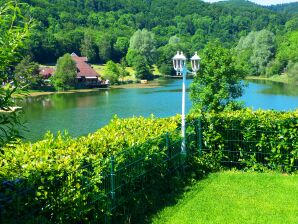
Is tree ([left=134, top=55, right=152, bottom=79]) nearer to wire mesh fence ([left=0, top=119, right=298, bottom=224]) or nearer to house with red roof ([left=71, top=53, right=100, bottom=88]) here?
house with red roof ([left=71, top=53, right=100, bottom=88])

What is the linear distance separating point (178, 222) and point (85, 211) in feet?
6.32

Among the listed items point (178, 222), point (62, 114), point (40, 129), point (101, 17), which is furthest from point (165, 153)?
point (101, 17)

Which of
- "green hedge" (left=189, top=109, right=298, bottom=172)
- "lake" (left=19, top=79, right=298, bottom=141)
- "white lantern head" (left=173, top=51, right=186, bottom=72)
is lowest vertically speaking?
"lake" (left=19, top=79, right=298, bottom=141)

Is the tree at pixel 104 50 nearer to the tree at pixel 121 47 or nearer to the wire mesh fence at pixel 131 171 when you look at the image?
the tree at pixel 121 47

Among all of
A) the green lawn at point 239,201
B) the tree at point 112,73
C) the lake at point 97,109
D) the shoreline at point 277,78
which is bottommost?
the lake at point 97,109

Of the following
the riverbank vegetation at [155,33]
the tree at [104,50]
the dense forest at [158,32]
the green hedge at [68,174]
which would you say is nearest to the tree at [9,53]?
the green hedge at [68,174]

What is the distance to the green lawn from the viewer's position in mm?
7266

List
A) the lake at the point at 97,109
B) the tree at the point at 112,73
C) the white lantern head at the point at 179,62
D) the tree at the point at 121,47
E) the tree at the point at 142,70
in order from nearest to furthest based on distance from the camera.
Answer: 1. the white lantern head at the point at 179,62
2. the lake at the point at 97,109
3. the tree at the point at 112,73
4. the tree at the point at 142,70
5. the tree at the point at 121,47

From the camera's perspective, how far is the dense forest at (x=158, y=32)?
85250 mm

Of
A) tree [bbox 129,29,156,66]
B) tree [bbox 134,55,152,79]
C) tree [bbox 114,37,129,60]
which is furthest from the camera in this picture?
tree [bbox 114,37,129,60]

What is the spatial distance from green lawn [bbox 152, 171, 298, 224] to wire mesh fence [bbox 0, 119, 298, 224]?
609mm

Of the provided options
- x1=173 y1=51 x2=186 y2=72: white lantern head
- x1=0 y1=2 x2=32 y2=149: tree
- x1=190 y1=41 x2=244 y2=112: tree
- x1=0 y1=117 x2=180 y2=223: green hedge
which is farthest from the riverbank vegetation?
x1=0 y1=2 x2=32 y2=149: tree

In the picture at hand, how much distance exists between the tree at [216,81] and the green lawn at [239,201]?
14566mm

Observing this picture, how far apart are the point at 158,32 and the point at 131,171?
150255 millimetres
